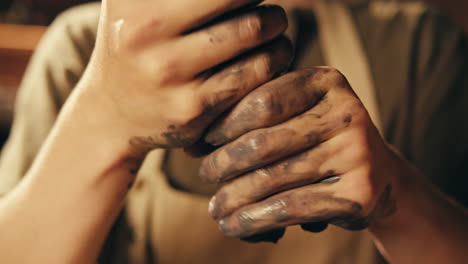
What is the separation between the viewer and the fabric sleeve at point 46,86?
70 centimetres

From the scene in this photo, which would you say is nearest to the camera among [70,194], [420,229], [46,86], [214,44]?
[214,44]

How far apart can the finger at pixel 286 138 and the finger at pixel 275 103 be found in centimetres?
1

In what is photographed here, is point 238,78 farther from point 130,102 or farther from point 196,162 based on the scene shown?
point 196,162

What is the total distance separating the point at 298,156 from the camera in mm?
440

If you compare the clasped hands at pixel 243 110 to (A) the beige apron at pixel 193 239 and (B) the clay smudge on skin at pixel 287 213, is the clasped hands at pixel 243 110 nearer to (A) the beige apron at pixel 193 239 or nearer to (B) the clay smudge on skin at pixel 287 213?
(B) the clay smudge on skin at pixel 287 213

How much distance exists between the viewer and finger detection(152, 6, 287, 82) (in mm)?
383

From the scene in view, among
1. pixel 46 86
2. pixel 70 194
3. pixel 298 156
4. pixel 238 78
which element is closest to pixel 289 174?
pixel 298 156

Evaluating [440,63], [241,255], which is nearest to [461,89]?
[440,63]

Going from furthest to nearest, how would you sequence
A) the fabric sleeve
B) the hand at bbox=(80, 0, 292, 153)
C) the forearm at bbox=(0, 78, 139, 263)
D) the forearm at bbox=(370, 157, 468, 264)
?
the fabric sleeve, the forearm at bbox=(370, 157, 468, 264), the forearm at bbox=(0, 78, 139, 263), the hand at bbox=(80, 0, 292, 153)

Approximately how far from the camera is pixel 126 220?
2.53 feet

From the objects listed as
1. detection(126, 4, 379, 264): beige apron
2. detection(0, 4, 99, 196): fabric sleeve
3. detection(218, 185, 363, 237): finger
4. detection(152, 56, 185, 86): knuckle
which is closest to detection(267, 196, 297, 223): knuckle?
detection(218, 185, 363, 237): finger

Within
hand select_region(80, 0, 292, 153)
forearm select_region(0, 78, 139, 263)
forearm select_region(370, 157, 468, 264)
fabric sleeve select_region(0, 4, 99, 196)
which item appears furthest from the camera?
fabric sleeve select_region(0, 4, 99, 196)

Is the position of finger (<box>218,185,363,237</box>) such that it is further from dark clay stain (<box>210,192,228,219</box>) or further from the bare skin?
the bare skin

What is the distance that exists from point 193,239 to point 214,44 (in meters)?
0.54
